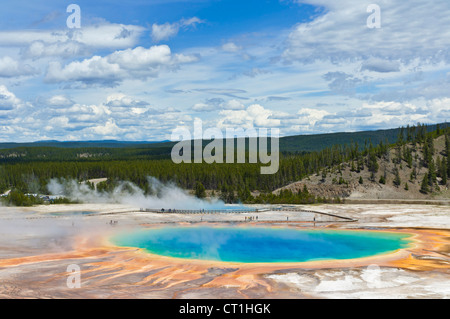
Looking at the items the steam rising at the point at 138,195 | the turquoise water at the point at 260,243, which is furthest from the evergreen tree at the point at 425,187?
the turquoise water at the point at 260,243

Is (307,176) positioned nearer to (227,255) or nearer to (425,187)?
(425,187)

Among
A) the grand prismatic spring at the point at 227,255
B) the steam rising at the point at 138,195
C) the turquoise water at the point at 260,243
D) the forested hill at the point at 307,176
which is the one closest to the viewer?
the grand prismatic spring at the point at 227,255

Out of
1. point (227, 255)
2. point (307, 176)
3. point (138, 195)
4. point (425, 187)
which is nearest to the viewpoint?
point (227, 255)

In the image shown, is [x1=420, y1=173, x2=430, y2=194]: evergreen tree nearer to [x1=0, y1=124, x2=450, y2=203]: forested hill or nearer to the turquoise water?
[x1=0, y1=124, x2=450, y2=203]: forested hill

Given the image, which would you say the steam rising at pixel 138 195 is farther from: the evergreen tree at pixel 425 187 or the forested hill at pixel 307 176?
the evergreen tree at pixel 425 187

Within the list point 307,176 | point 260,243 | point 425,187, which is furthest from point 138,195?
point 425,187

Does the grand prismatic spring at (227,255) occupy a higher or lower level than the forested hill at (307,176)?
lower
